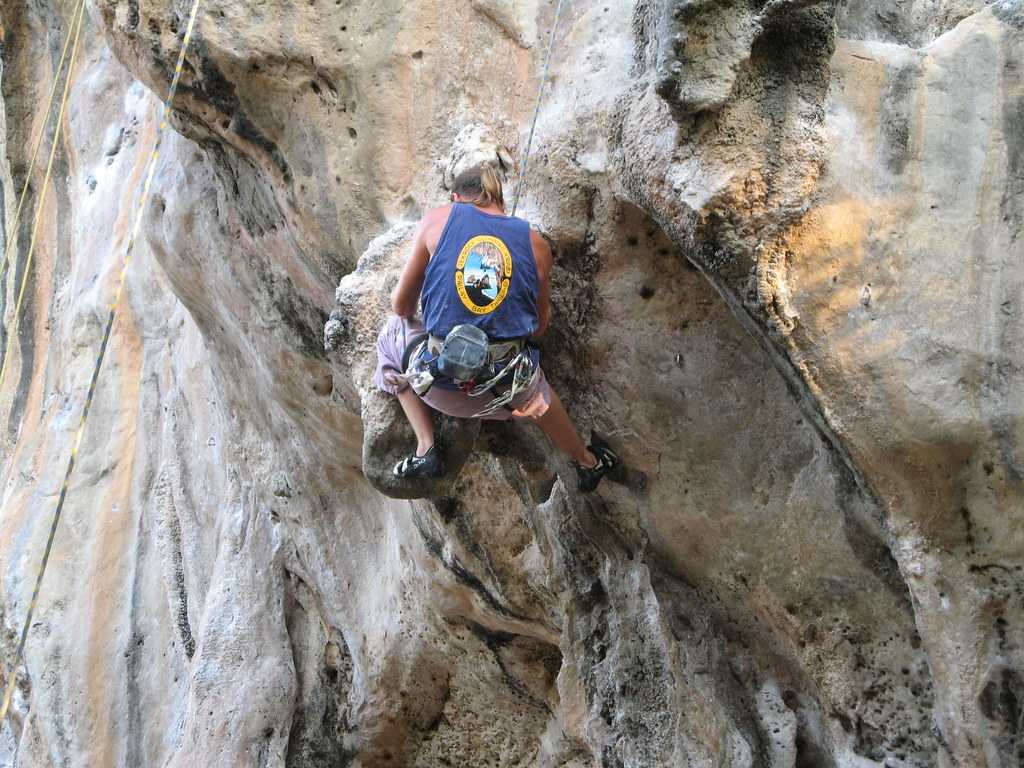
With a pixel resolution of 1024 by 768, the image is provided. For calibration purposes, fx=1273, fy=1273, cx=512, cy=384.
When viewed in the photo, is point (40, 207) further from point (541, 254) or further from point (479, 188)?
point (541, 254)

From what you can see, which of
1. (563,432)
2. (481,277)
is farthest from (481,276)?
(563,432)

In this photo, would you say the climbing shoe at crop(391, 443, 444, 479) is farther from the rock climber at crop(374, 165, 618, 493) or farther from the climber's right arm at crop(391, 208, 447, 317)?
the climber's right arm at crop(391, 208, 447, 317)

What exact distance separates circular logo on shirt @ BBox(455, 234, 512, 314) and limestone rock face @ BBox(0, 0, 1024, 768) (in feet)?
0.93

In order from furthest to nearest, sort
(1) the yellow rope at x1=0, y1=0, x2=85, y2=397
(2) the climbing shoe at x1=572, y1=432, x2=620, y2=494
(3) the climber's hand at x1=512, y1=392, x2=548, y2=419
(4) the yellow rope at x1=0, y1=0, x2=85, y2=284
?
(4) the yellow rope at x1=0, y1=0, x2=85, y2=284, (1) the yellow rope at x1=0, y1=0, x2=85, y2=397, (2) the climbing shoe at x1=572, y1=432, x2=620, y2=494, (3) the climber's hand at x1=512, y1=392, x2=548, y2=419

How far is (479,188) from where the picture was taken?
10.3ft

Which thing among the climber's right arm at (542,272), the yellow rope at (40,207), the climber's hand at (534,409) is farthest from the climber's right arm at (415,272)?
the yellow rope at (40,207)

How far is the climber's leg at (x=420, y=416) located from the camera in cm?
329

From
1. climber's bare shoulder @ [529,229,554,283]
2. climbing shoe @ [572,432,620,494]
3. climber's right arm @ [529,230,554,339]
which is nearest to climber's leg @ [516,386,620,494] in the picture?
climbing shoe @ [572,432,620,494]

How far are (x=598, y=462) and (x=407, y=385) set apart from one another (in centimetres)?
63

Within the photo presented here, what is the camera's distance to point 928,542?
2.80 metres

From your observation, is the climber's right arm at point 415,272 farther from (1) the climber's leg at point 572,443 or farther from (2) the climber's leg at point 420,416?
(1) the climber's leg at point 572,443

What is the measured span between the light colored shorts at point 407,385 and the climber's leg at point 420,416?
20 millimetres

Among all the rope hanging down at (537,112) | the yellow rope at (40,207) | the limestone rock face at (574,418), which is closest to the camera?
the limestone rock face at (574,418)

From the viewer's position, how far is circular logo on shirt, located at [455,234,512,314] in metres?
3.01
